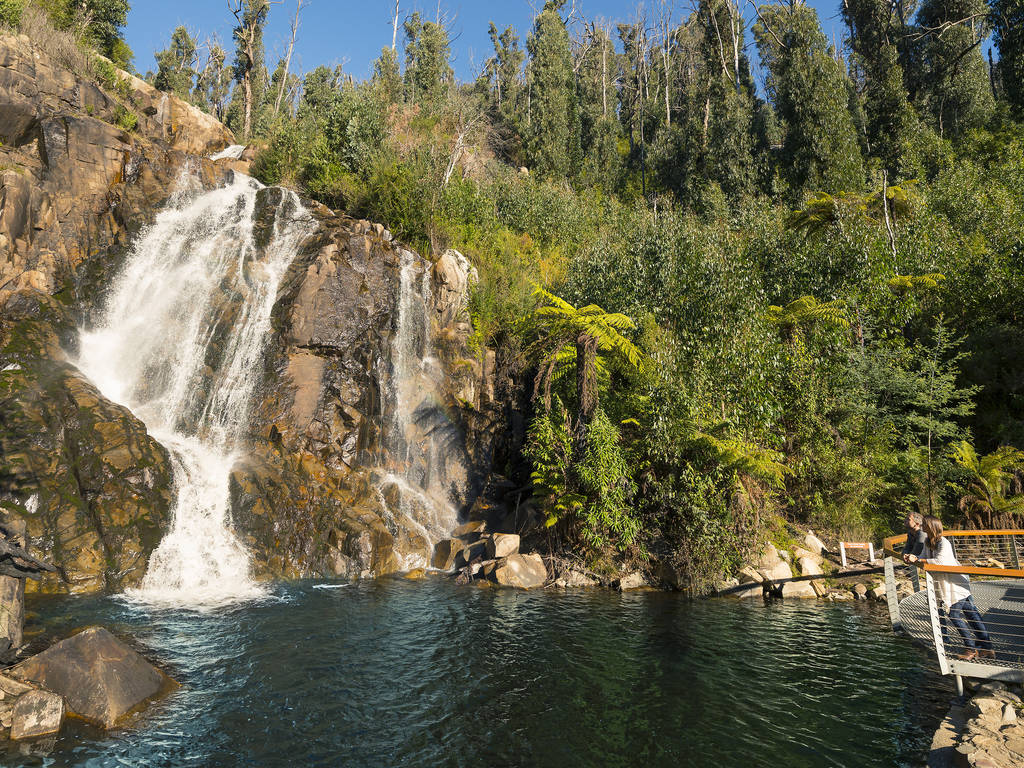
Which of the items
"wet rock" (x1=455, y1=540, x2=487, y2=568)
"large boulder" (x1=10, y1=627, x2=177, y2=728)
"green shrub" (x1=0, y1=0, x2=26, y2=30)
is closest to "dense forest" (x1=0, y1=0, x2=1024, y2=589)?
"green shrub" (x1=0, y1=0, x2=26, y2=30)

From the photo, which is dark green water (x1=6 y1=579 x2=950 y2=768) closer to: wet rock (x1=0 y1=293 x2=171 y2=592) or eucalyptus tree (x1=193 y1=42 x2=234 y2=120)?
wet rock (x1=0 y1=293 x2=171 y2=592)

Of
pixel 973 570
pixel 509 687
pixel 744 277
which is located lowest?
pixel 509 687

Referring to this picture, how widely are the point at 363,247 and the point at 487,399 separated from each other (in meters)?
7.72

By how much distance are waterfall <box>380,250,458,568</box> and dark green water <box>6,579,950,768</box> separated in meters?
5.56

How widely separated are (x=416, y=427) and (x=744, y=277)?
12.3m

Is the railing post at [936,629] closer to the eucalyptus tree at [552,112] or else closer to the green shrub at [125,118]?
the green shrub at [125,118]

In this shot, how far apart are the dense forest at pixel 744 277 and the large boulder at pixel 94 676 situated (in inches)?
369

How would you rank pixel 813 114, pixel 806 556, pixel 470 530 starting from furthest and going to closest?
pixel 813 114 < pixel 470 530 < pixel 806 556

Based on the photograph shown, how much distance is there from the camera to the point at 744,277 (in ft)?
61.1

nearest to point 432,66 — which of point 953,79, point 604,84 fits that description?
point 604,84

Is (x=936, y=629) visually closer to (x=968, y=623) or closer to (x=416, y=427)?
(x=968, y=623)

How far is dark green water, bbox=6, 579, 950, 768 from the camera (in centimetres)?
643

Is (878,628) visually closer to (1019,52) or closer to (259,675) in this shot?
(259,675)

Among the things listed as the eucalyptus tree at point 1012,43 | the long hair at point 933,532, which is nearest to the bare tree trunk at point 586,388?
the long hair at point 933,532
